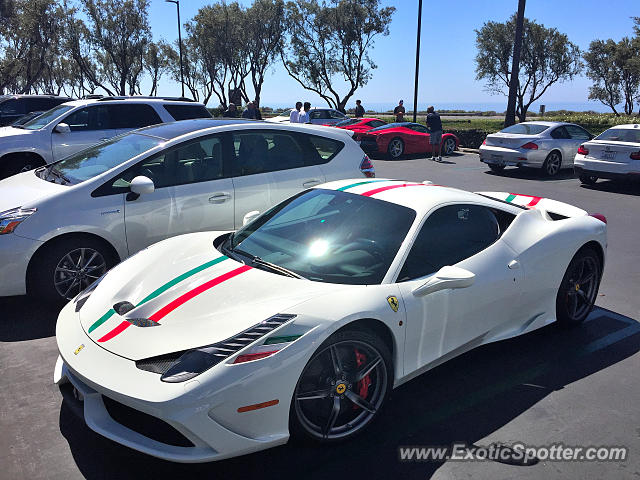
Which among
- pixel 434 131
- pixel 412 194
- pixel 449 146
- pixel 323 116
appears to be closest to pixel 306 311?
pixel 412 194

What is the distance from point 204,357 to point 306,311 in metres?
0.59

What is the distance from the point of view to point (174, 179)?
5.79 metres

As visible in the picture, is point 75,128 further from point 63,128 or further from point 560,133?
point 560,133

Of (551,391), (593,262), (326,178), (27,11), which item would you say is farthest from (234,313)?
(27,11)

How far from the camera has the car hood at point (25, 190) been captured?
5258 millimetres

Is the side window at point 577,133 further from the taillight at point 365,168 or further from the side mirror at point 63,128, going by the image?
the side mirror at point 63,128

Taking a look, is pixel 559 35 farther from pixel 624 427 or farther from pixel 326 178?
pixel 624 427

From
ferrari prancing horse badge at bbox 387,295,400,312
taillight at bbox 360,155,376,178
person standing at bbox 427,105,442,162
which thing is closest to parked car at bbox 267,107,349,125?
person standing at bbox 427,105,442,162

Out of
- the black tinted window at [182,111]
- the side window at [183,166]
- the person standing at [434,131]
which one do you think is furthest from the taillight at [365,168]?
the person standing at [434,131]

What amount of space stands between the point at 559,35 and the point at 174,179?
122 ft

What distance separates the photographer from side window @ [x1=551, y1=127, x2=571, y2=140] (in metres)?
14.5

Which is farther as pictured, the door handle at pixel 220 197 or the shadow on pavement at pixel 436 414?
the door handle at pixel 220 197

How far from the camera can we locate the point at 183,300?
11.0 feet

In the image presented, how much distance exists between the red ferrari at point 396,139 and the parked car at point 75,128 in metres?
8.04
